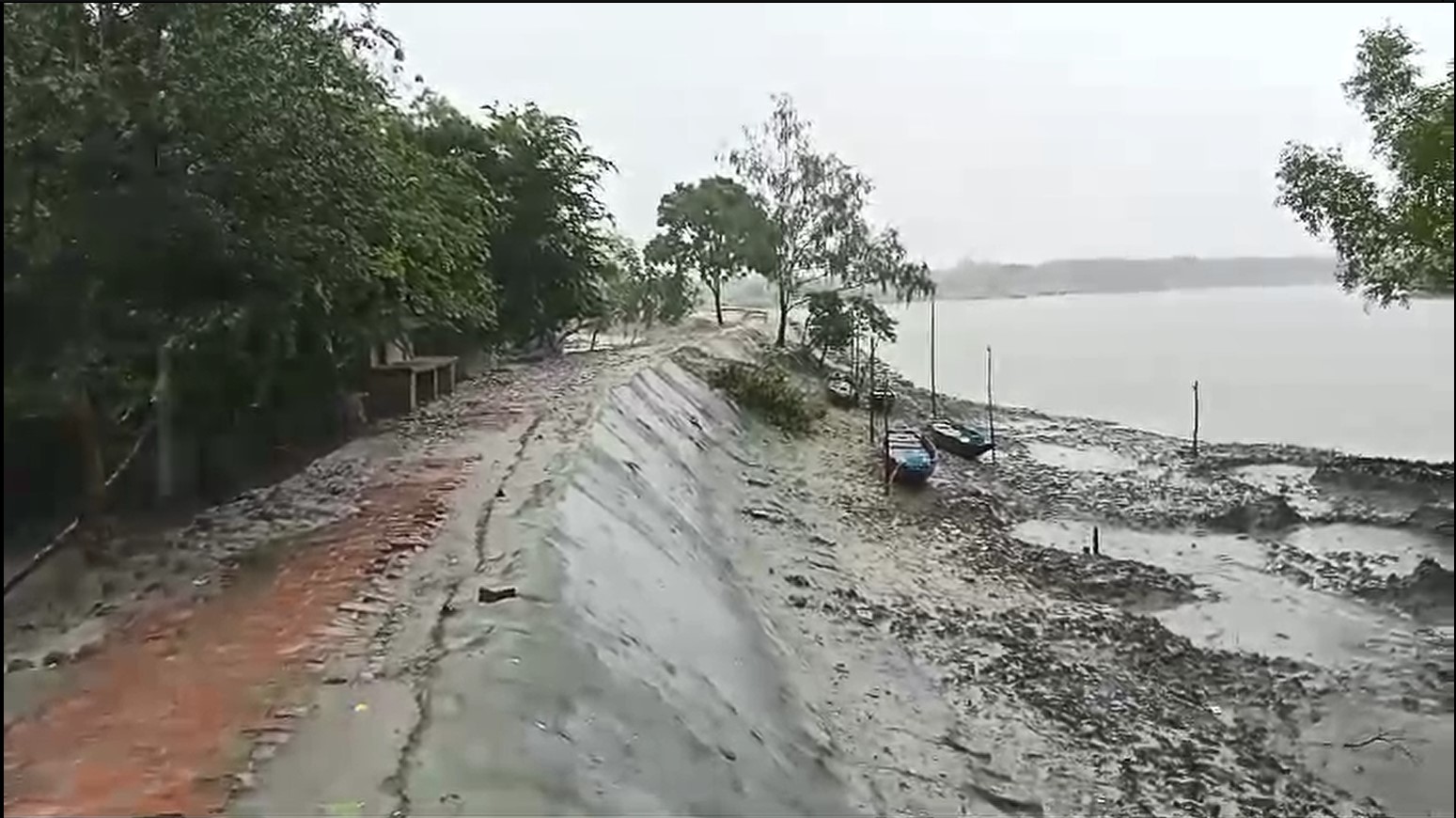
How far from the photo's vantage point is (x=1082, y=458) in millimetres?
5297

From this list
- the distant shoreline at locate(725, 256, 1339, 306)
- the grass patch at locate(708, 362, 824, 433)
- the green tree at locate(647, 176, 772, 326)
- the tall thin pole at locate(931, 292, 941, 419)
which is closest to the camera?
the distant shoreline at locate(725, 256, 1339, 306)

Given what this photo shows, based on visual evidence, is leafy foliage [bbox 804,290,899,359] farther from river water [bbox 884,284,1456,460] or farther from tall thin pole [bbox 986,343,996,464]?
river water [bbox 884,284,1456,460]

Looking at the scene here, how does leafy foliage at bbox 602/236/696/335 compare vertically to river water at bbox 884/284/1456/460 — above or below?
above

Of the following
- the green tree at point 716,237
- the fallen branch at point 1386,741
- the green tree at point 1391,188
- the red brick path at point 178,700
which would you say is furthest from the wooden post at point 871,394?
the fallen branch at point 1386,741

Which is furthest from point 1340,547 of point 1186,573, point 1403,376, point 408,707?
point 1186,573

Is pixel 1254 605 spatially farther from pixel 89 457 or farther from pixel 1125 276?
pixel 89 457

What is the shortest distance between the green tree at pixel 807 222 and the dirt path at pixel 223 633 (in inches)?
139

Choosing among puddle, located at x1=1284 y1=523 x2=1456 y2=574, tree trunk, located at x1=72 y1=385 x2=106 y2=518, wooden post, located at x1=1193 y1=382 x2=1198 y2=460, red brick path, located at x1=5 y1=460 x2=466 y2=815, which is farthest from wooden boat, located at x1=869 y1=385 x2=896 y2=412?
tree trunk, located at x1=72 y1=385 x2=106 y2=518

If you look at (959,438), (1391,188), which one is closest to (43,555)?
(1391,188)

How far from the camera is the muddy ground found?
1824mm

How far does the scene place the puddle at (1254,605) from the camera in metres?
2.17

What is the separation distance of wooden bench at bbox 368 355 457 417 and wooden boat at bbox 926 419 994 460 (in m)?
2.93

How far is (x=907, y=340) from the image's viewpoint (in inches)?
204

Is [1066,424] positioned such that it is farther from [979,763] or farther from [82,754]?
[82,754]
